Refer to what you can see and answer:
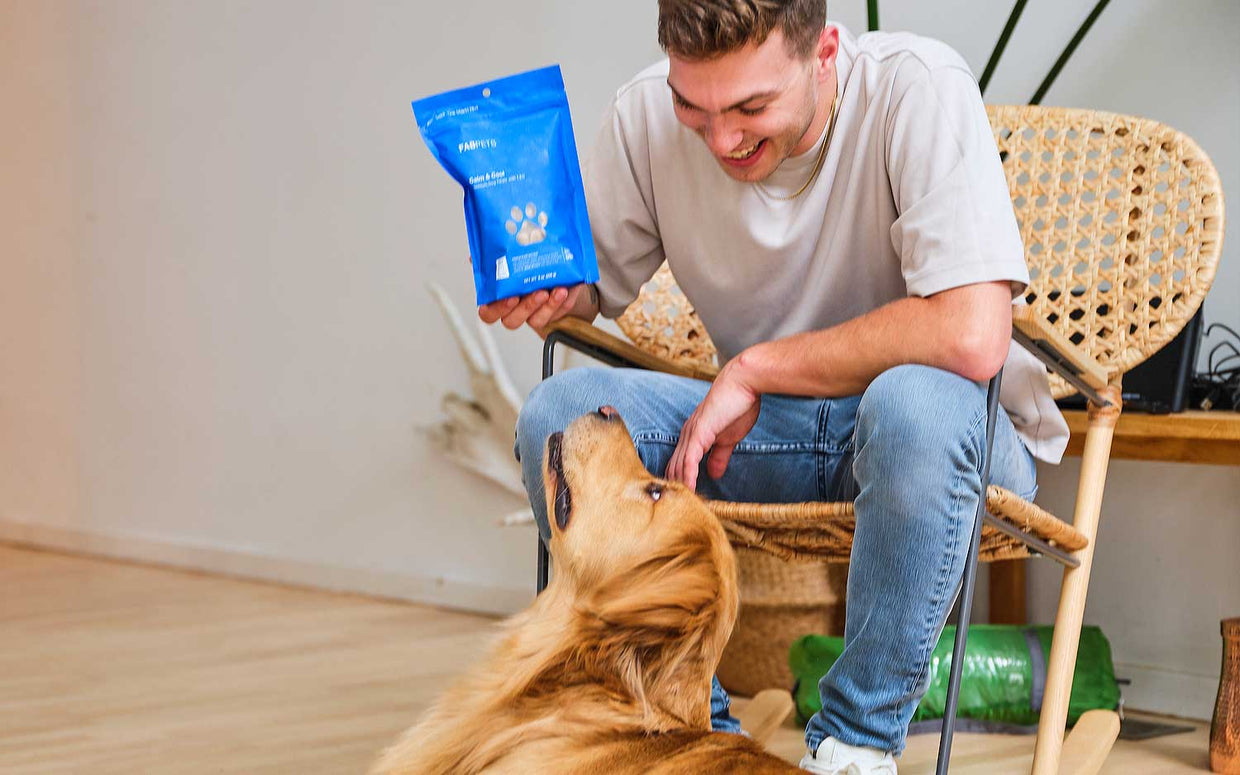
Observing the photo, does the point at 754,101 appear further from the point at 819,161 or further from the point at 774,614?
the point at 774,614

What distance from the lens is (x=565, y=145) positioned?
4.83 ft

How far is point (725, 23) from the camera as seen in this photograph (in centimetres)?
136

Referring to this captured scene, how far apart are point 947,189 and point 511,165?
1.56 ft

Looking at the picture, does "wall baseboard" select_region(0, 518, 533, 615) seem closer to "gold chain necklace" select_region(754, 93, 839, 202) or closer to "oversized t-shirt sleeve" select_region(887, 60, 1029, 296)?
"gold chain necklace" select_region(754, 93, 839, 202)

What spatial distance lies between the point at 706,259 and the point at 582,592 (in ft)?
1.72

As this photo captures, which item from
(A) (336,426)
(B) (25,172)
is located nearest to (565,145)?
(A) (336,426)

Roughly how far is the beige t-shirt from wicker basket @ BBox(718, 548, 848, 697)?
57cm

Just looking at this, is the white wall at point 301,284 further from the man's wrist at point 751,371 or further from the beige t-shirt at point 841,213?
the man's wrist at point 751,371

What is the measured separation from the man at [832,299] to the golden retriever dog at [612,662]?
5.1 inches

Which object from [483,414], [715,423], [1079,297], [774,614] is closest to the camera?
[715,423]

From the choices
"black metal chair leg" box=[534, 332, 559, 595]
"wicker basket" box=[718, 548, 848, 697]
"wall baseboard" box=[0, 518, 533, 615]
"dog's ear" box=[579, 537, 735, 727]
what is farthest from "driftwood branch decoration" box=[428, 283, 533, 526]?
"dog's ear" box=[579, 537, 735, 727]

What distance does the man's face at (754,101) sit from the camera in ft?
4.58

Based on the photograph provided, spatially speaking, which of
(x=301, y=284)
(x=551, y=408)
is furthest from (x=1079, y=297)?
(x=301, y=284)

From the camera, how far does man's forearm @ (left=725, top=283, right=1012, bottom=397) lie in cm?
137
